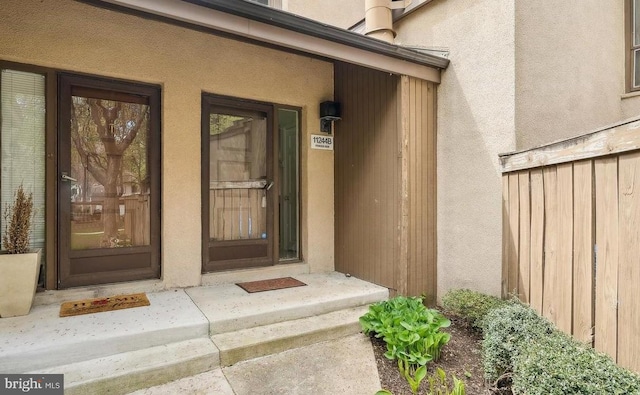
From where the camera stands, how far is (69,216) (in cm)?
337

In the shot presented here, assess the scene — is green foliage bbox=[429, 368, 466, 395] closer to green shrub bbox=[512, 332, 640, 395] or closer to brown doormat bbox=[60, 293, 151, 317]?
green shrub bbox=[512, 332, 640, 395]

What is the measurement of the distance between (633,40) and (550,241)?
11.7 ft

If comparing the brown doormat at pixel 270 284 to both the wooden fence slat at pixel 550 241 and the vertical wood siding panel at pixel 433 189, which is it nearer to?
the vertical wood siding panel at pixel 433 189

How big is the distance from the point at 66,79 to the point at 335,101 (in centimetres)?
301

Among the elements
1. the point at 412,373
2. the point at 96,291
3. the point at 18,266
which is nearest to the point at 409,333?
the point at 412,373

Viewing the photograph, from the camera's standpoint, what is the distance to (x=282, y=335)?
2.90m

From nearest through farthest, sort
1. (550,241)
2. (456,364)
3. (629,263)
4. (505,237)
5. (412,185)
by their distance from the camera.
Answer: (629,263) → (550,241) → (456,364) → (505,237) → (412,185)

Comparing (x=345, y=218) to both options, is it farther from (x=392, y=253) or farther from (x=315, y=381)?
(x=315, y=381)

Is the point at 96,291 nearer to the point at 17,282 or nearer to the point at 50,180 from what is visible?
the point at 17,282

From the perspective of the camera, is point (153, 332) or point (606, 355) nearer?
point (606, 355)

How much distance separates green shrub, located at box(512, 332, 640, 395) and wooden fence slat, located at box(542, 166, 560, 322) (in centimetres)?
48

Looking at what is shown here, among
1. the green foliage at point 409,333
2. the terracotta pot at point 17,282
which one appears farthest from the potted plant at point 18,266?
the green foliage at point 409,333

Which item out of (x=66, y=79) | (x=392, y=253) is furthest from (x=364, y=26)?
(x=66, y=79)

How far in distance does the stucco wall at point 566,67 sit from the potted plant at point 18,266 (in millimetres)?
4450
